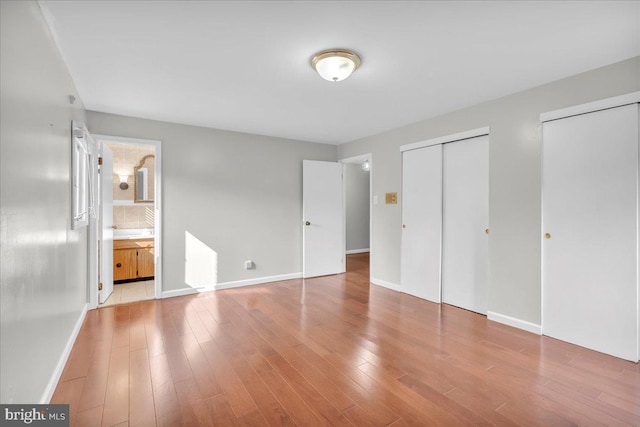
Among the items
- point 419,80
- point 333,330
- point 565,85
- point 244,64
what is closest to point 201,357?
point 333,330

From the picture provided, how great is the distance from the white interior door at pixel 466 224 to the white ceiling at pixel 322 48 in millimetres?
607

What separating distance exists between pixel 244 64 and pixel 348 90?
1070 millimetres

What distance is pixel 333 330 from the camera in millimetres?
2994

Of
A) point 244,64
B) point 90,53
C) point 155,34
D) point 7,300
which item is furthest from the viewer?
point 244,64

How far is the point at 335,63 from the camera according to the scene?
237 centimetres

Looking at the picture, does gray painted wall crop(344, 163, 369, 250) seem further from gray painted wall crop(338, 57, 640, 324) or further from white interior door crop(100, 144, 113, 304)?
white interior door crop(100, 144, 113, 304)

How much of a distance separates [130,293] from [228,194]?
1987 mm

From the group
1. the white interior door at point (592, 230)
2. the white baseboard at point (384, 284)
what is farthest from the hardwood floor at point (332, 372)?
the white baseboard at point (384, 284)

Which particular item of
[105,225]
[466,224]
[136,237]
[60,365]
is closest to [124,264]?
[136,237]

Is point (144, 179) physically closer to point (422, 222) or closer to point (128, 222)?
point (128, 222)

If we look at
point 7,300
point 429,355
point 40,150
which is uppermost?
point 40,150

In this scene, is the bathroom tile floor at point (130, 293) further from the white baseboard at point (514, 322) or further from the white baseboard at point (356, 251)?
the white baseboard at point (356, 251)

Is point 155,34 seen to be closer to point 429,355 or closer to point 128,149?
point 429,355

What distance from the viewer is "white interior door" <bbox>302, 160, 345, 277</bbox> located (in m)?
5.16
